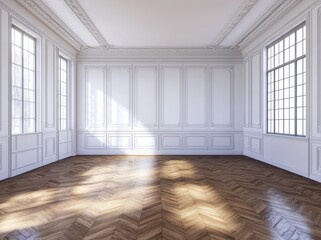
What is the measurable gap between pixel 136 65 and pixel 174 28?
2203mm

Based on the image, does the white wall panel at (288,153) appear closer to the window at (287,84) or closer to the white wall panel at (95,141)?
the window at (287,84)

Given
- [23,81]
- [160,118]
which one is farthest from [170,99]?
[23,81]

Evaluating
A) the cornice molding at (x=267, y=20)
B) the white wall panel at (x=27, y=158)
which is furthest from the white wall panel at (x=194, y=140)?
the white wall panel at (x=27, y=158)

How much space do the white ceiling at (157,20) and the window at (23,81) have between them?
738 millimetres

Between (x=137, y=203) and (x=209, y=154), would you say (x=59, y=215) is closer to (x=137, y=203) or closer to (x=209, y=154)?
(x=137, y=203)

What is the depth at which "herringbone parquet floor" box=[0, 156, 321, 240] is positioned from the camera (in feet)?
7.94

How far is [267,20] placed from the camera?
19.5 feet

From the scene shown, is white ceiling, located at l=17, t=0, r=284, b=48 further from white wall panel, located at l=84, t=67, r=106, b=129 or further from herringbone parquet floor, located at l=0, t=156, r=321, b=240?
herringbone parquet floor, located at l=0, t=156, r=321, b=240

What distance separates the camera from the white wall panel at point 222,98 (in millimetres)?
8266

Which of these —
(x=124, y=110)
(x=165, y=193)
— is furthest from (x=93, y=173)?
(x=124, y=110)

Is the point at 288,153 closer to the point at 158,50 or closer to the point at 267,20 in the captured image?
the point at 267,20

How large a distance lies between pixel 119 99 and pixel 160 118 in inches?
58.9

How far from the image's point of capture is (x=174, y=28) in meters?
6.54

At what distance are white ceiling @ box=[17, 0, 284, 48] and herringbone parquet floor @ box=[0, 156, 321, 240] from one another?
3542mm
